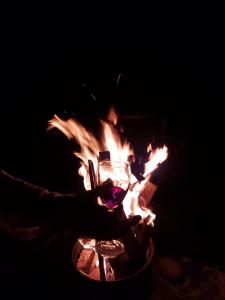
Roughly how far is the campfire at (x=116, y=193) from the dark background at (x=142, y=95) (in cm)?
16

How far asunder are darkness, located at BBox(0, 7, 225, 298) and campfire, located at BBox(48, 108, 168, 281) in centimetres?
17

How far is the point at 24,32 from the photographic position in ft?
10.5

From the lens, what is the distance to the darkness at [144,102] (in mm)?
2943

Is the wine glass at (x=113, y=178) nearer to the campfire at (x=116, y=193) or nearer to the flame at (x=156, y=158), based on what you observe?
the campfire at (x=116, y=193)

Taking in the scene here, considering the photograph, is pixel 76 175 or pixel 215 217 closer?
pixel 215 217

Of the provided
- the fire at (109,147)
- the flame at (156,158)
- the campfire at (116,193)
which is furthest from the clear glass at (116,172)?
the flame at (156,158)

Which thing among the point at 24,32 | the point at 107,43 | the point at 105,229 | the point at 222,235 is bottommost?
the point at 222,235

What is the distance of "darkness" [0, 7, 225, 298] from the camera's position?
2943 millimetres

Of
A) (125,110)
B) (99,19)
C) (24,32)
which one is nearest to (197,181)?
(125,110)

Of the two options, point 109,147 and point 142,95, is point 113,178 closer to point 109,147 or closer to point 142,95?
point 109,147

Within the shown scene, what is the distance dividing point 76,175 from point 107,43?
4.97 feet

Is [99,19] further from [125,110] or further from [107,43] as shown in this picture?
[125,110]

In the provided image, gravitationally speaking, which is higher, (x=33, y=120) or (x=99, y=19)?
(x=99, y=19)

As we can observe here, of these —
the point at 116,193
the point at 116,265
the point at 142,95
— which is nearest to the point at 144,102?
the point at 142,95
